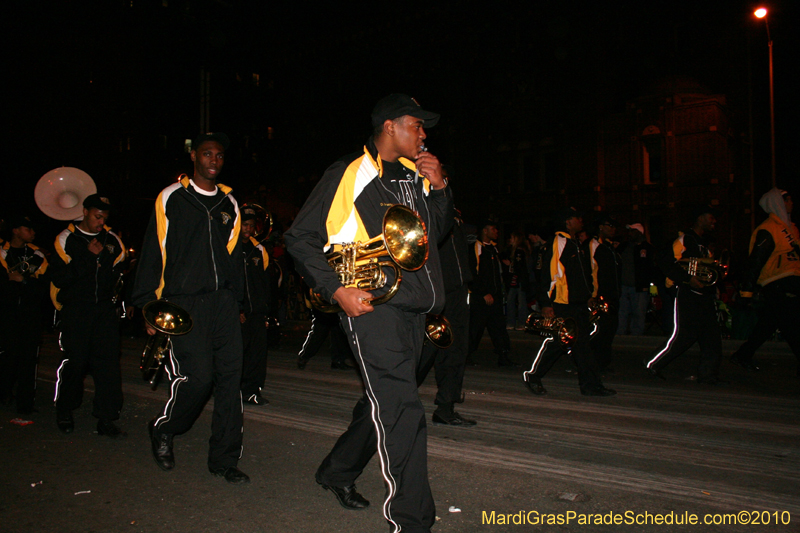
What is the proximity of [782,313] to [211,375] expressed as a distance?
754cm

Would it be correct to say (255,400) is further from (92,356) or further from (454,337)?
(454,337)

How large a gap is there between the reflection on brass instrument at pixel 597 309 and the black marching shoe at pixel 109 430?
18.5ft

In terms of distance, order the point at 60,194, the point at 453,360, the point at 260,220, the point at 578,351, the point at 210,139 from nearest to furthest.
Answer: the point at 210,139 < the point at 453,360 < the point at 578,351 < the point at 260,220 < the point at 60,194

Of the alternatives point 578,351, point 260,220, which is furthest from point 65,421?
point 578,351

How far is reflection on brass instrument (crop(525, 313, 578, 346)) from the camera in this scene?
714cm

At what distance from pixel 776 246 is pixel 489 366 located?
14.1 feet

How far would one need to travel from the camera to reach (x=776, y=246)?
8.67m

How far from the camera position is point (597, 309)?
8.49 m

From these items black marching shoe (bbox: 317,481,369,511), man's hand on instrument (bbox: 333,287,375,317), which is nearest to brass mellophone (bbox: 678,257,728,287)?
black marching shoe (bbox: 317,481,369,511)

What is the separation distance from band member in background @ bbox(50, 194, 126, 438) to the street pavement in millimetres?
326

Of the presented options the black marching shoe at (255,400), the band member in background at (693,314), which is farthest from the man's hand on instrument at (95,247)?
the band member in background at (693,314)

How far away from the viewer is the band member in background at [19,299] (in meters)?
6.80

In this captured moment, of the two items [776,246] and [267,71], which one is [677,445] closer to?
[776,246]

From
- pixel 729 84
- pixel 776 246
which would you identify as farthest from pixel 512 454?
pixel 729 84
